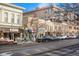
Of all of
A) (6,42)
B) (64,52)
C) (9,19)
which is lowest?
(64,52)

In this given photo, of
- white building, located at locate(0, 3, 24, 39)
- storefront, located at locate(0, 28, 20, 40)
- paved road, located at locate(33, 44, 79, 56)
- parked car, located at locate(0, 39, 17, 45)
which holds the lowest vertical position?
paved road, located at locate(33, 44, 79, 56)

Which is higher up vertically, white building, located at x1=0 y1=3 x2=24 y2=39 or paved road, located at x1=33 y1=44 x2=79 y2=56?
white building, located at x1=0 y1=3 x2=24 y2=39

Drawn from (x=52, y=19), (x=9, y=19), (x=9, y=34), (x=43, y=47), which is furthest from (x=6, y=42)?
(x=52, y=19)

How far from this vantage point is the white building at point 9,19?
2584 mm

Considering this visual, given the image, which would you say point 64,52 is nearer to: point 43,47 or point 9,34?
point 43,47

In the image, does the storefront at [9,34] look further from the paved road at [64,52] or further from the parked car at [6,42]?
the paved road at [64,52]

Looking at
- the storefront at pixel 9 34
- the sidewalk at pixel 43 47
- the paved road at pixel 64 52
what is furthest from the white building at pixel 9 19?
the paved road at pixel 64 52

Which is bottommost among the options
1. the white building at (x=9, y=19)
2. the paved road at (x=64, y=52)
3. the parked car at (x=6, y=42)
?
the paved road at (x=64, y=52)

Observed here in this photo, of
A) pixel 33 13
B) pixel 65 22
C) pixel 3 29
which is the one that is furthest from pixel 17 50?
pixel 65 22

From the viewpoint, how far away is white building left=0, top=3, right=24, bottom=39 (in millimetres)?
2584

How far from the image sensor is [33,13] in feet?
8.86

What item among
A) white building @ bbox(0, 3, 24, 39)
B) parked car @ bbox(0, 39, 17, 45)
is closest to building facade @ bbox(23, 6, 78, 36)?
white building @ bbox(0, 3, 24, 39)

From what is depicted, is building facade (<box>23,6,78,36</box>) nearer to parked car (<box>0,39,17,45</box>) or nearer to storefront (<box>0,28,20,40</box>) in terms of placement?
storefront (<box>0,28,20,40</box>)

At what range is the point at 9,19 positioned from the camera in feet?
8.61
